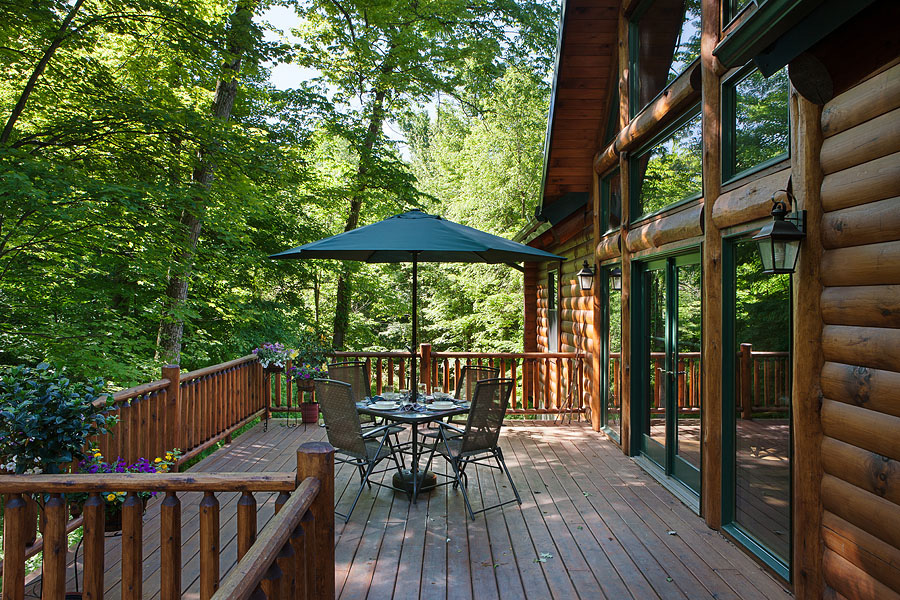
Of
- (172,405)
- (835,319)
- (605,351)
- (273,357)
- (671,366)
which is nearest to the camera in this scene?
(835,319)

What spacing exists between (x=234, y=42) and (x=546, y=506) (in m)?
6.32

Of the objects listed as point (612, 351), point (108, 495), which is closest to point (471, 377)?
point (612, 351)

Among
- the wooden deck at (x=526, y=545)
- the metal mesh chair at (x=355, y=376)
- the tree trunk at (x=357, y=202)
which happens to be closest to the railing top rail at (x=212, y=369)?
the wooden deck at (x=526, y=545)

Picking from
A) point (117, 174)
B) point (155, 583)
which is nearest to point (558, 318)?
point (117, 174)

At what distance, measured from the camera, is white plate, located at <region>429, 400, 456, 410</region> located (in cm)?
466

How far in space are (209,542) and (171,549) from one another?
172 mm

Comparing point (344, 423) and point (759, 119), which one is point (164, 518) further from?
point (759, 119)

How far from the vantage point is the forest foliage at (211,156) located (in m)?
5.59

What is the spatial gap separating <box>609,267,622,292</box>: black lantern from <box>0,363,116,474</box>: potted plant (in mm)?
5007

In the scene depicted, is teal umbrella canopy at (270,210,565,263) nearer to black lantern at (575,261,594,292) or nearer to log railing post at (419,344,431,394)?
black lantern at (575,261,594,292)

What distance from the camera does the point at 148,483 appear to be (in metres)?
1.96

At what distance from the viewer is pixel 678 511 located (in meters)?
4.16

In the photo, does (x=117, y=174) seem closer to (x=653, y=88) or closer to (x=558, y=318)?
(x=653, y=88)

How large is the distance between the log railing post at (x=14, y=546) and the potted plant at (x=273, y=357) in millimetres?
4751
